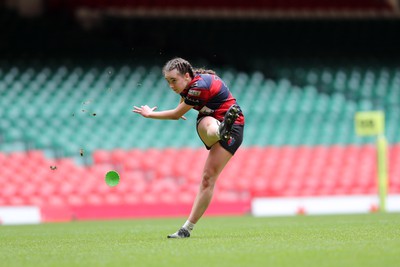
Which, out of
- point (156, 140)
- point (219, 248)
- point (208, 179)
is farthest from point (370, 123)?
point (219, 248)

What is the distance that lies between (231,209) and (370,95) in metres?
8.18

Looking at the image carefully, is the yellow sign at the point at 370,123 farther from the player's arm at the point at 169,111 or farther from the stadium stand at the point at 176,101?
the player's arm at the point at 169,111

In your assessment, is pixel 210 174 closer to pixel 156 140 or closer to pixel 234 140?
pixel 234 140

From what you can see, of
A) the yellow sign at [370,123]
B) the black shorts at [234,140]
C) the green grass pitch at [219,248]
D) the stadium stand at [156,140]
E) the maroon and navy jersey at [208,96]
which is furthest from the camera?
the stadium stand at [156,140]

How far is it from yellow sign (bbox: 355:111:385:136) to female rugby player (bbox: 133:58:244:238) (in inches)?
361

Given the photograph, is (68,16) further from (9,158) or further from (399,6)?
(399,6)

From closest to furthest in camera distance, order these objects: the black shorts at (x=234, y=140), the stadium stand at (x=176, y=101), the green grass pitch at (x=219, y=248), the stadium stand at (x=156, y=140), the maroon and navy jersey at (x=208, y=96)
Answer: the green grass pitch at (x=219, y=248) < the maroon and navy jersey at (x=208, y=96) < the black shorts at (x=234, y=140) < the stadium stand at (x=156, y=140) < the stadium stand at (x=176, y=101)

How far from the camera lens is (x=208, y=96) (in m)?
8.60

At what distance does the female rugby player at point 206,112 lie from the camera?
8.52 metres

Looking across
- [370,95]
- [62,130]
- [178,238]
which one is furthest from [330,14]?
[178,238]

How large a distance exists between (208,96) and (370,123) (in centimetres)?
954

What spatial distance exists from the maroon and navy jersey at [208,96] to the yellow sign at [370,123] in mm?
9136

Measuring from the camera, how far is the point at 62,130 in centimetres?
1992

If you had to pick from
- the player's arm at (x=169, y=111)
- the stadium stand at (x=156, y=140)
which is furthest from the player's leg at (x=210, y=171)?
the stadium stand at (x=156, y=140)
